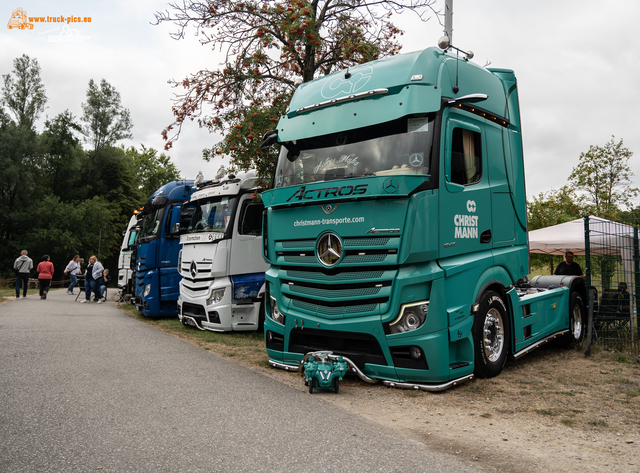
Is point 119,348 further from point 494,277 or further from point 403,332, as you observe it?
point 494,277

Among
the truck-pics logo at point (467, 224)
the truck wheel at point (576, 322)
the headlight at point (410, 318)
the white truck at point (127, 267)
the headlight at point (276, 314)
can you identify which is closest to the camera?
the headlight at point (410, 318)

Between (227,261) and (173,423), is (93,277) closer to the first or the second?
(227,261)

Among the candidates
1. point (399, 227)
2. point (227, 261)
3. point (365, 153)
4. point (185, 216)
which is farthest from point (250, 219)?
point (399, 227)

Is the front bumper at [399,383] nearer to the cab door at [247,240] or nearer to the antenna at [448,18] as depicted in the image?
the cab door at [247,240]

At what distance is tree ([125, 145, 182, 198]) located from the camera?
188ft

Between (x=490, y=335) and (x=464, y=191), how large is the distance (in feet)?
5.99

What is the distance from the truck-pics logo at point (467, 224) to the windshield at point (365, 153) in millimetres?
730

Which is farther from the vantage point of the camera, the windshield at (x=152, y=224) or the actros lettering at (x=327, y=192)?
the windshield at (x=152, y=224)

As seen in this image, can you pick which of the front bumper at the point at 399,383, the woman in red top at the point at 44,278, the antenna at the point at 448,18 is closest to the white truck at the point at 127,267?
the woman in red top at the point at 44,278

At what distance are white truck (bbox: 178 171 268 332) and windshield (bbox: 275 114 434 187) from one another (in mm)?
4242

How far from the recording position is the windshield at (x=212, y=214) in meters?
10.9

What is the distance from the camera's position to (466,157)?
621 centimetres

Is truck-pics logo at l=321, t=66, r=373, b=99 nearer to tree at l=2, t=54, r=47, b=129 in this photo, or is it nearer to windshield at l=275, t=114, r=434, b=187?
windshield at l=275, t=114, r=434, b=187

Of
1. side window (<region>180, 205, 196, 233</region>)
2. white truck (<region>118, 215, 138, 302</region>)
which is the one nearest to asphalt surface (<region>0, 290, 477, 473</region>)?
side window (<region>180, 205, 196, 233</region>)
